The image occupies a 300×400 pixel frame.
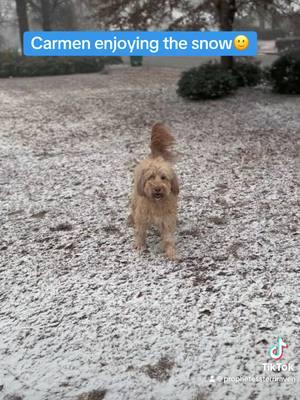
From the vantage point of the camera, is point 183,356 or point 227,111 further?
point 227,111

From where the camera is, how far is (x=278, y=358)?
3020mm

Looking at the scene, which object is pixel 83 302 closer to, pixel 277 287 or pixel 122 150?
pixel 277 287

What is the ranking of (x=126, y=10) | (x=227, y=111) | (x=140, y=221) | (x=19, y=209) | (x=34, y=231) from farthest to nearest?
(x=126, y=10), (x=227, y=111), (x=19, y=209), (x=34, y=231), (x=140, y=221)

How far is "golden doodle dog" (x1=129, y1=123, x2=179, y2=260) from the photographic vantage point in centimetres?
385

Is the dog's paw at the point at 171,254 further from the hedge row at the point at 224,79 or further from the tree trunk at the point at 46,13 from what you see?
the tree trunk at the point at 46,13

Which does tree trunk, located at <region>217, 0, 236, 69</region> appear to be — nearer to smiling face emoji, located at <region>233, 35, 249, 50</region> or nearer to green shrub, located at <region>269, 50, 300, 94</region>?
smiling face emoji, located at <region>233, 35, 249, 50</region>

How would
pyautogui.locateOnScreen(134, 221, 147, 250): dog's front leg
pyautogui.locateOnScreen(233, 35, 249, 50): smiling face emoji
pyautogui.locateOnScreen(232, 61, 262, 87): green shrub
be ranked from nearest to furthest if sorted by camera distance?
1. pyautogui.locateOnScreen(134, 221, 147, 250): dog's front leg
2. pyautogui.locateOnScreen(233, 35, 249, 50): smiling face emoji
3. pyautogui.locateOnScreen(232, 61, 262, 87): green shrub

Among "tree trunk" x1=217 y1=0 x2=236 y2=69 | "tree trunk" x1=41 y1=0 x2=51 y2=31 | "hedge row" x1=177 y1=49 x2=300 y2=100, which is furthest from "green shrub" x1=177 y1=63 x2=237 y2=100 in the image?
"tree trunk" x1=41 y1=0 x2=51 y2=31

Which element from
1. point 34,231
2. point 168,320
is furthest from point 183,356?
point 34,231

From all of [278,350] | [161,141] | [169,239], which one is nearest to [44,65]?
[161,141]

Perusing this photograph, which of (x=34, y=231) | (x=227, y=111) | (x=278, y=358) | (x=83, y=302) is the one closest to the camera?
(x=278, y=358)

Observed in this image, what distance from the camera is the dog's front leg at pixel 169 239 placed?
13.8 feet

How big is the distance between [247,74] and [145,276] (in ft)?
35.4

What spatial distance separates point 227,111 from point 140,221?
738 cm
